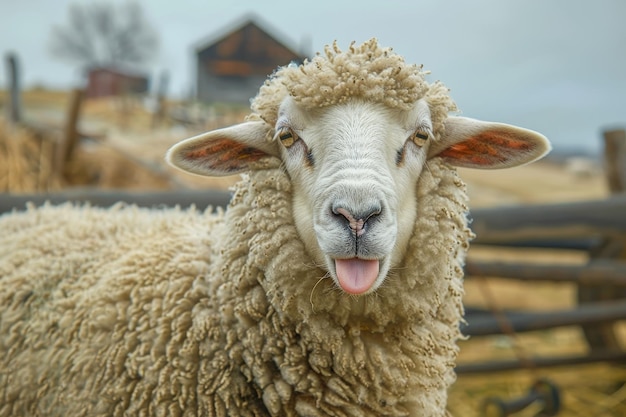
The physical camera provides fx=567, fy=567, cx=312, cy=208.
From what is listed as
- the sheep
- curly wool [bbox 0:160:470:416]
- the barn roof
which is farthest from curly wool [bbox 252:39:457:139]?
the barn roof

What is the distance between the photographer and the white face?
55.4 inches

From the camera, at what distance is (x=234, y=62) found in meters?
8.08

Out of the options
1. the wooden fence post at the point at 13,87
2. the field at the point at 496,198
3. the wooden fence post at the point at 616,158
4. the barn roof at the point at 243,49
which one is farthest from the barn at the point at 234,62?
the wooden fence post at the point at 616,158

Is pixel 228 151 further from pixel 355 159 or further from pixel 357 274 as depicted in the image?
pixel 357 274

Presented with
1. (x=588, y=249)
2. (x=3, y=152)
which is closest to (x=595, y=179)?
(x=588, y=249)

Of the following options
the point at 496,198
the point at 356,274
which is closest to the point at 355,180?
the point at 356,274

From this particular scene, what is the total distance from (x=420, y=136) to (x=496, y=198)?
737cm

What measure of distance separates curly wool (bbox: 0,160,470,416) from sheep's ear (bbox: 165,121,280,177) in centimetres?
6

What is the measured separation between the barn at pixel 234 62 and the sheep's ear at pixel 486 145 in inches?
253

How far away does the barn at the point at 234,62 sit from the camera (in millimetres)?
7941

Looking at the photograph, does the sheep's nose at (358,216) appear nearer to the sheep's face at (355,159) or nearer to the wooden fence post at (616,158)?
the sheep's face at (355,159)

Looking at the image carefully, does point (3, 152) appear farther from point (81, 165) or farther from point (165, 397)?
point (165, 397)

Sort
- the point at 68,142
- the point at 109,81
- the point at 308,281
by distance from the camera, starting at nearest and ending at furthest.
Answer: the point at 308,281, the point at 68,142, the point at 109,81

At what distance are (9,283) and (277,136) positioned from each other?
1.28 meters
